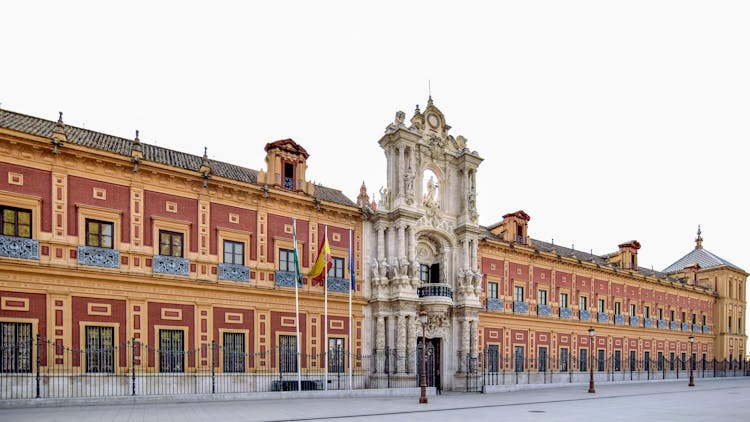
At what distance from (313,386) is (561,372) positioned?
20.6 meters

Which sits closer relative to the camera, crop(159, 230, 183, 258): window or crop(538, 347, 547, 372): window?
crop(159, 230, 183, 258): window

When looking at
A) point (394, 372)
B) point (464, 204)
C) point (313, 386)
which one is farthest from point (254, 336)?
point (464, 204)

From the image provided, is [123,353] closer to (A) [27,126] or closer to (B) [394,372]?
(A) [27,126]

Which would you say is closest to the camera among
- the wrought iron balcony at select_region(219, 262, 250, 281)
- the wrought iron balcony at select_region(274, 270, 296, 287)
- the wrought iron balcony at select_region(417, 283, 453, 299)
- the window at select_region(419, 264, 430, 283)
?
the wrought iron balcony at select_region(219, 262, 250, 281)

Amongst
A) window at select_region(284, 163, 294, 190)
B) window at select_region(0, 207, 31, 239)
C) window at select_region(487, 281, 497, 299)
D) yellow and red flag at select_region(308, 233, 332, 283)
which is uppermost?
window at select_region(284, 163, 294, 190)

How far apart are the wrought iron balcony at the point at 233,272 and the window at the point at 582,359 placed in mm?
26677

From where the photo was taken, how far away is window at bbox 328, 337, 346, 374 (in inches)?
1045

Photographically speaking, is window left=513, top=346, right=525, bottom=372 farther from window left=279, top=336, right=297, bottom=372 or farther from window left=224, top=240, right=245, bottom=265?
window left=224, top=240, right=245, bottom=265

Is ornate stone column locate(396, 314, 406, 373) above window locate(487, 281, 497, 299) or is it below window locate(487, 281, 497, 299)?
below

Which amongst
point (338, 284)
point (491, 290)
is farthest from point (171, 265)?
point (491, 290)

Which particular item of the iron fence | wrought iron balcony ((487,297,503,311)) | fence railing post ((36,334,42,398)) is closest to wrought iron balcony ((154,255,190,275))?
the iron fence

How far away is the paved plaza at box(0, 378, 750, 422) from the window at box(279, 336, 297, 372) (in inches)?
133

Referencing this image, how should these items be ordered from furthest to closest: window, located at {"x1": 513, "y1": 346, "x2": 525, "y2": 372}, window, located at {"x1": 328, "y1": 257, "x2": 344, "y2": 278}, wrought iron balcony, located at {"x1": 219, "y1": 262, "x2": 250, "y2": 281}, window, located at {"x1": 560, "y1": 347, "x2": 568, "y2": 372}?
1. window, located at {"x1": 560, "y1": 347, "x2": 568, "y2": 372}
2. window, located at {"x1": 513, "y1": 346, "x2": 525, "y2": 372}
3. window, located at {"x1": 328, "y1": 257, "x2": 344, "y2": 278}
4. wrought iron balcony, located at {"x1": 219, "y1": 262, "x2": 250, "y2": 281}

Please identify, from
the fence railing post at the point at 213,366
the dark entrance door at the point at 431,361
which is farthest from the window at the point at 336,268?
the fence railing post at the point at 213,366
